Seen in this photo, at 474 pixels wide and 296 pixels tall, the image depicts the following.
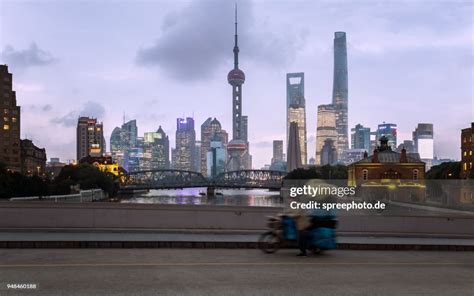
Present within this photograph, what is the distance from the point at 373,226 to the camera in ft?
79.0

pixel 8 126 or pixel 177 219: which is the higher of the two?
pixel 8 126

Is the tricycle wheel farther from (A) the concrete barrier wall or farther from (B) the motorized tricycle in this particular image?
(A) the concrete barrier wall

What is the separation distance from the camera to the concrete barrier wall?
22.6m

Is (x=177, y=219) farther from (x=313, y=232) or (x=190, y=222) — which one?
(x=313, y=232)

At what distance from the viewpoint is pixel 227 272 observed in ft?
40.7

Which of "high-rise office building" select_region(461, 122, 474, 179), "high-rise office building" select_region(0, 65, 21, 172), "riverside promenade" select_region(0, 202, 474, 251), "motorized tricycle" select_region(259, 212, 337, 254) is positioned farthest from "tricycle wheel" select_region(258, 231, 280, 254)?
"high-rise office building" select_region(0, 65, 21, 172)

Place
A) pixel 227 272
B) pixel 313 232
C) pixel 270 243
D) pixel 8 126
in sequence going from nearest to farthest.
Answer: pixel 227 272
pixel 313 232
pixel 270 243
pixel 8 126

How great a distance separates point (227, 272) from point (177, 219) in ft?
37.4

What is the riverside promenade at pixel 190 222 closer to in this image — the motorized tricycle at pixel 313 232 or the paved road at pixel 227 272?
the motorized tricycle at pixel 313 232

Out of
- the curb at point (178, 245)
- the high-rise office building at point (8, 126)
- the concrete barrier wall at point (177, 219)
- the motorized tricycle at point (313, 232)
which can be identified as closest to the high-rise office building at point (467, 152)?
the concrete barrier wall at point (177, 219)

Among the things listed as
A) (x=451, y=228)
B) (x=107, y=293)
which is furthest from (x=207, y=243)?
(x=451, y=228)

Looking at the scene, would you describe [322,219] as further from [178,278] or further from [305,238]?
[178,278]

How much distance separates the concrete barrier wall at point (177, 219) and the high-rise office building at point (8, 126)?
143107mm

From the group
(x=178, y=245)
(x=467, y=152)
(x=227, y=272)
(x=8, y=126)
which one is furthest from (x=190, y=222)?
(x=8, y=126)
